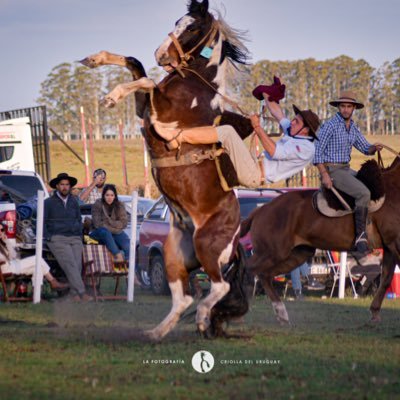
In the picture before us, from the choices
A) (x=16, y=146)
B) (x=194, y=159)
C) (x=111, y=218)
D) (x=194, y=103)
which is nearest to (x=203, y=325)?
(x=194, y=159)

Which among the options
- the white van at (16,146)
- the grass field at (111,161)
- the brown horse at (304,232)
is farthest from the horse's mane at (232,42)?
the grass field at (111,161)

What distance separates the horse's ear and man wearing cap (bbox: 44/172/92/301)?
Result: 6.46 meters

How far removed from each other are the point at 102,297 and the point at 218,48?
673cm

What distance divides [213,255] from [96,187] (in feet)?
30.5

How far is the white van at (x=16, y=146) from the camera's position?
82.4ft

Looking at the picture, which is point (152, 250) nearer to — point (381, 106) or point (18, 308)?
point (18, 308)

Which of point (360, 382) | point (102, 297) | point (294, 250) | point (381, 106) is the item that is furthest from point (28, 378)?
point (381, 106)

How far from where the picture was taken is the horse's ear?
9.14m

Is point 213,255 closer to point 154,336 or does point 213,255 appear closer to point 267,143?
point 154,336

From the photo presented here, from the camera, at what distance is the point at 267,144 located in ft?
29.3

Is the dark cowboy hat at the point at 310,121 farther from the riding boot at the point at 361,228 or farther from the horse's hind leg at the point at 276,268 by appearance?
the horse's hind leg at the point at 276,268

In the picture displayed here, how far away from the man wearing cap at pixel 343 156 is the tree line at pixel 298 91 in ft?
304

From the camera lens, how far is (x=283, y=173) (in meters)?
9.08

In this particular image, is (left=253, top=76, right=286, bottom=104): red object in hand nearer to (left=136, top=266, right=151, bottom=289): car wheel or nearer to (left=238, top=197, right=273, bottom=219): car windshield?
(left=238, top=197, right=273, bottom=219): car windshield
